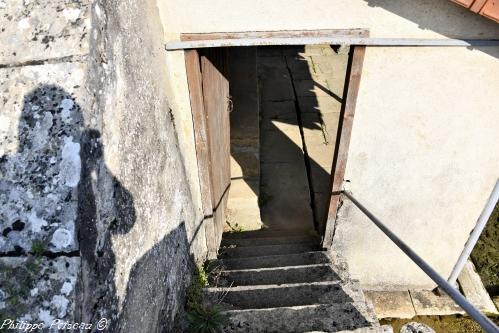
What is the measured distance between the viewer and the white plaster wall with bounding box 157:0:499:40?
10.1 ft

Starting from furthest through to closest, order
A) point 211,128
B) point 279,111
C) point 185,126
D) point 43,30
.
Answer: point 279,111
point 211,128
point 185,126
point 43,30

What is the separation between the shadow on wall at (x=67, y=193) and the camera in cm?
164

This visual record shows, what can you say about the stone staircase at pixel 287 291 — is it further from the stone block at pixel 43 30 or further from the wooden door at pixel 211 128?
the stone block at pixel 43 30

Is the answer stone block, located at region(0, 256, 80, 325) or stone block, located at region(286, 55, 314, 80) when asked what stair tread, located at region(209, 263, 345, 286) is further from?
stone block, located at region(286, 55, 314, 80)

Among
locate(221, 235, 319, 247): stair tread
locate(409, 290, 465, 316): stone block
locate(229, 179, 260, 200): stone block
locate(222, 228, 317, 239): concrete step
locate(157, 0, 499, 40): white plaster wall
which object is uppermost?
locate(157, 0, 499, 40): white plaster wall

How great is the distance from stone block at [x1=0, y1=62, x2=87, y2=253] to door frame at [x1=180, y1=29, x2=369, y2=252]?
1.73 meters

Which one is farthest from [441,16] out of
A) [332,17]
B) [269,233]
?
[269,233]

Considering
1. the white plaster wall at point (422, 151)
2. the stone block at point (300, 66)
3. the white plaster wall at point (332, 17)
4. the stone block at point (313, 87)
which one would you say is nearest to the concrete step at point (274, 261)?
the white plaster wall at point (422, 151)

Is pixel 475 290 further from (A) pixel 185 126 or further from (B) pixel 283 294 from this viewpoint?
(A) pixel 185 126

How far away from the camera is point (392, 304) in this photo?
5.29m

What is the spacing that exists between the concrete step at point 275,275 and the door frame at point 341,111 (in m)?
0.49

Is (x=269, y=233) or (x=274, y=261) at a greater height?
(x=274, y=261)

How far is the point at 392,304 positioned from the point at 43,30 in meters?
5.27

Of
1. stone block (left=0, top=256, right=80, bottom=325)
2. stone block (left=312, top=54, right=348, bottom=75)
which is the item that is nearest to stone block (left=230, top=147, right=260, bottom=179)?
stone block (left=312, top=54, right=348, bottom=75)
